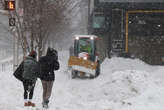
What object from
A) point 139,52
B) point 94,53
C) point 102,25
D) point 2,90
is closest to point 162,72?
point 94,53

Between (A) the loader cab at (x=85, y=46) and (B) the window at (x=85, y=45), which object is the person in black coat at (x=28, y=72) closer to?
(A) the loader cab at (x=85, y=46)

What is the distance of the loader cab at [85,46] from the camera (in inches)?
843

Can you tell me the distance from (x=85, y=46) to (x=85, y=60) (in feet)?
9.49

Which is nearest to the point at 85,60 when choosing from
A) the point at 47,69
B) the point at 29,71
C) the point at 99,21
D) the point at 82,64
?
the point at 82,64

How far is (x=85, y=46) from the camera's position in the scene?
71.5 feet

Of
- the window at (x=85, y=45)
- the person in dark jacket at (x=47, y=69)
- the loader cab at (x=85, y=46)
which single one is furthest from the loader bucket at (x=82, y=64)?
the person in dark jacket at (x=47, y=69)

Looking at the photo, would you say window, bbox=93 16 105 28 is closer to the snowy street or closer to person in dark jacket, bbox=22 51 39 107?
the snowy street

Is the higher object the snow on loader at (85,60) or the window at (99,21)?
the window at (99,21)

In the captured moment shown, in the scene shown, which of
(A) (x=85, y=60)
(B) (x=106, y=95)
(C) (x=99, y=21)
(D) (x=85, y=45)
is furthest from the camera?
(C) (x=99, y=21)

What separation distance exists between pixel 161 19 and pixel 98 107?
19.0 meters

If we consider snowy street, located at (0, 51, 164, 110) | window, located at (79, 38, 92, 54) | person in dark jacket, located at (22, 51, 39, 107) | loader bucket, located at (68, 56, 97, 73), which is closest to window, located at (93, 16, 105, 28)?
window, located at (79, 38, 92, 54)

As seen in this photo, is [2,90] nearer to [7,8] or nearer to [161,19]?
[7,8]

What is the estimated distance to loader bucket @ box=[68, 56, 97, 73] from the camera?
19047 millimetres

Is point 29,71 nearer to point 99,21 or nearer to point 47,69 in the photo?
point 47,69
